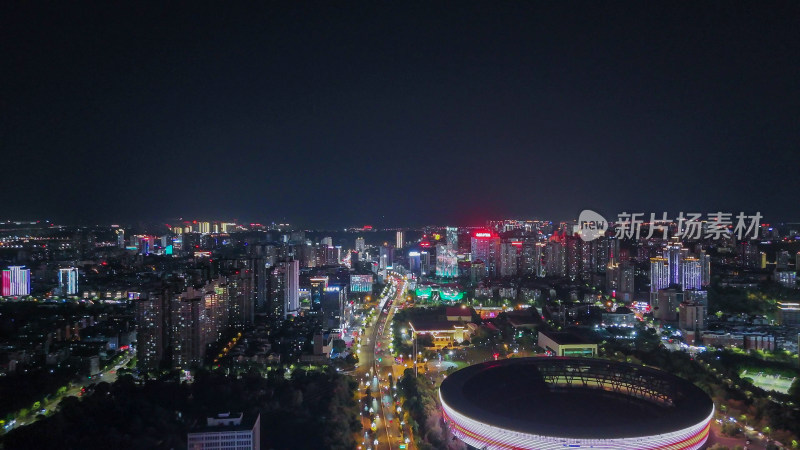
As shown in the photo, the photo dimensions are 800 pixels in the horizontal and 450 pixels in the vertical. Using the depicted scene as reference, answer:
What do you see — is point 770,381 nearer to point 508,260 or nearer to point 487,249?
point 508,260

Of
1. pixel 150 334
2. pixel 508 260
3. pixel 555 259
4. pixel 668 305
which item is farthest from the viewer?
pixel 508 260

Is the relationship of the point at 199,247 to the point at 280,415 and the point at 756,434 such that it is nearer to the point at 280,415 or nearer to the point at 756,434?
the point at 280,415

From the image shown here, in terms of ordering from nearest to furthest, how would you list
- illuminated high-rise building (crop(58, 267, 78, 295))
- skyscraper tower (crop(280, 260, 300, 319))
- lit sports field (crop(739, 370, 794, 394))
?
lit sports field (crop(739, 370, 794, 394))
skyscraper tower (crop(280, 260, 300, 319))
illuminated high-rise building (crop(58, 267, 78, 295))

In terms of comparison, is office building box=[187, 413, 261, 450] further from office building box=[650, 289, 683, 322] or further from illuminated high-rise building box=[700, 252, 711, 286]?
illuminated high-rise building box=[700, 252, 711, 286]

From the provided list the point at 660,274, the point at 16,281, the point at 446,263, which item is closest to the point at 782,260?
the point at 660,274

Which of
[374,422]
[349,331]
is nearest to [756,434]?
[374,422]

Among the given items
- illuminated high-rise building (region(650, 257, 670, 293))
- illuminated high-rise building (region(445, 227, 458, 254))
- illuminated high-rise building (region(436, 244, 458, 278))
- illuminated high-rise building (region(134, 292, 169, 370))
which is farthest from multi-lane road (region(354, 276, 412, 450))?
illuminated high-rise building (region(445, 227, 458, 254))
